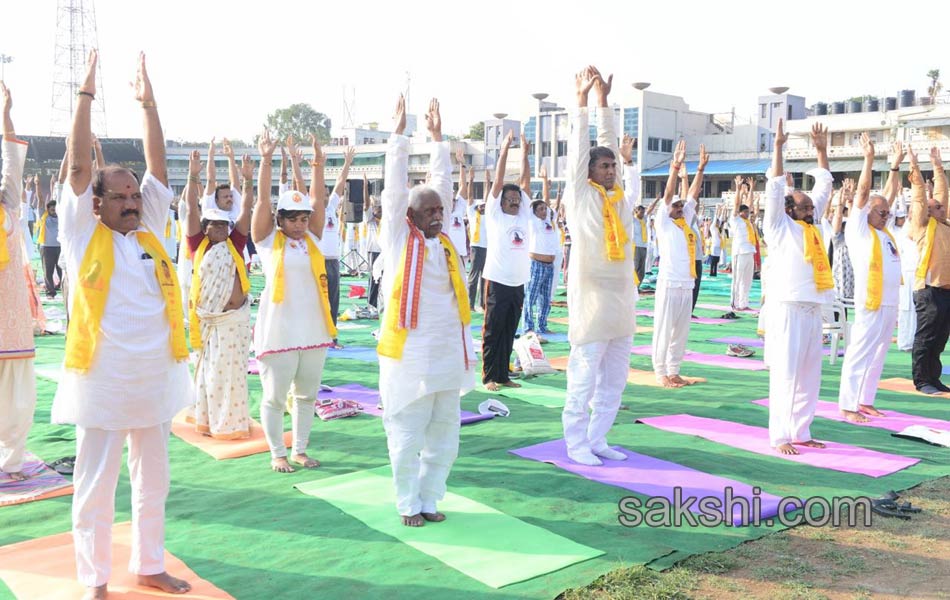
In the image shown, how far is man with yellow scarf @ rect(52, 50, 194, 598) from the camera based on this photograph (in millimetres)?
3504

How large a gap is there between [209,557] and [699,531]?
102 inches

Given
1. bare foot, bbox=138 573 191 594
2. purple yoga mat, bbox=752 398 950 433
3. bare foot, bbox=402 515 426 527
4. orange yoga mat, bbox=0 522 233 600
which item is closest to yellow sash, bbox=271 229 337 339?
bare foot, bbox=402 515 426 527

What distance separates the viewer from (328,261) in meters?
10.5

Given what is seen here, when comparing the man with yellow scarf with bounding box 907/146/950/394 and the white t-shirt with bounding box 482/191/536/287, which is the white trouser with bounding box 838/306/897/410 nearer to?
the man with yellow scarf with bounding box 907/146/950/394

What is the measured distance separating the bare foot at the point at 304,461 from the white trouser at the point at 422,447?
1.22 meters

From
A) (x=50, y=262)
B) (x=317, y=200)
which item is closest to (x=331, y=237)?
(x=317, y=200)

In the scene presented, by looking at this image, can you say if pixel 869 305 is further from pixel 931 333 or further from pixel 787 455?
pixel 787 455

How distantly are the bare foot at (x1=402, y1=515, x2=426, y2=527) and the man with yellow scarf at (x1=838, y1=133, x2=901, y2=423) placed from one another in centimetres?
455

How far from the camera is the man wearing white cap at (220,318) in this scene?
6.24m

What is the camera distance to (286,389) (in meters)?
5.52

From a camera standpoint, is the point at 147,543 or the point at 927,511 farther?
the point at 927,511

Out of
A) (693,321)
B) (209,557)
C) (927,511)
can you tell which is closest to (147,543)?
(209,557)

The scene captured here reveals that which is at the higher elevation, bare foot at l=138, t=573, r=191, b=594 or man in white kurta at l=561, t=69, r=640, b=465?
man in white kurta at l=561, t=69, r=640, b=465

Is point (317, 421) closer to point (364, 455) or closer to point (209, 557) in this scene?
point (364, 455)
